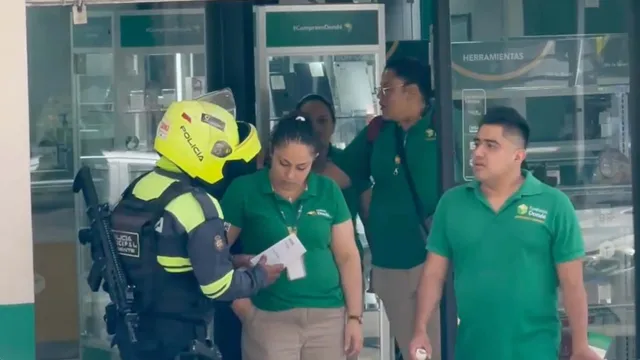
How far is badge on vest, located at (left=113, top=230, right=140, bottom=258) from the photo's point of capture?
4090 mm

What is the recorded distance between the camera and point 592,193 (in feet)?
19.7

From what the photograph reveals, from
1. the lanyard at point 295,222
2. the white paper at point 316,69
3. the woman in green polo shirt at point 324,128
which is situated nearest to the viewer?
the lanyard at point 295,222

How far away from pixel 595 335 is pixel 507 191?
5.76 ft

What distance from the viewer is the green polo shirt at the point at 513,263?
4121 millimetres

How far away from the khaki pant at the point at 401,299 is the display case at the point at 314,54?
0.43 m

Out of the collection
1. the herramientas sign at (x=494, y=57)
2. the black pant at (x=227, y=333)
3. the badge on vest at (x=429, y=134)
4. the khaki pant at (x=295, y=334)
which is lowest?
the black pant at (x=227, y=333)

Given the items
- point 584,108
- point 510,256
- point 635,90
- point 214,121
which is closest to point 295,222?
point 214,121

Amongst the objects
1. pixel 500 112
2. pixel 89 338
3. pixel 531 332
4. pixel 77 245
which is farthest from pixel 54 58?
pixel 531 332

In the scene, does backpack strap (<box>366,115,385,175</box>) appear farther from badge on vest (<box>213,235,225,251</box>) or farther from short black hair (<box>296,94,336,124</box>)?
badge on vest (<box>213,235,225,251</box>)

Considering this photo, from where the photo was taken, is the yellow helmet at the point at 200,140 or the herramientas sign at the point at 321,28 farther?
the herramientas sign at the point at 321,28

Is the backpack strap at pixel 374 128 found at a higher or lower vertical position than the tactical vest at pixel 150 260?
higher

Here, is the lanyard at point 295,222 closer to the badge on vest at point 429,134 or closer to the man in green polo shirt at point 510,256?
the man in green polo shirt at point 510,256

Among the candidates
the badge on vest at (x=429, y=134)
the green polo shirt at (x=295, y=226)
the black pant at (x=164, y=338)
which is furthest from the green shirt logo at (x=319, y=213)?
the badge on vest at (x=429, y=134)

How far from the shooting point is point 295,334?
457 cm
